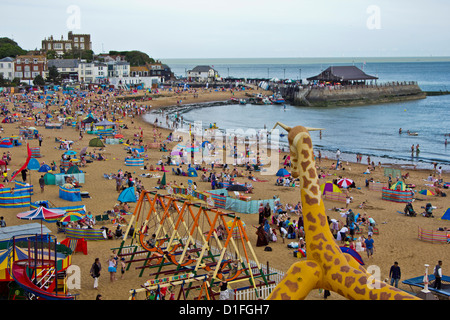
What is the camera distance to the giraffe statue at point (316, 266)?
9125 mm

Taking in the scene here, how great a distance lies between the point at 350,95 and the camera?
92875mm

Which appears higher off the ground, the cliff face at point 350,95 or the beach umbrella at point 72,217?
the cliff face at point 350,95

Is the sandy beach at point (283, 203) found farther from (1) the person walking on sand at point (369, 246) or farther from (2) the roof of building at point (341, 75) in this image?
(2) the roof of building at point (341, 75)

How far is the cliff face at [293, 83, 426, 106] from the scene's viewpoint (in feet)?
296

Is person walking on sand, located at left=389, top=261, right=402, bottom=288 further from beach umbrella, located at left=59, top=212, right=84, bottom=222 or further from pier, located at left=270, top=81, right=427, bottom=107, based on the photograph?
pier, located at left=270, top=81, right=427, bottom=107

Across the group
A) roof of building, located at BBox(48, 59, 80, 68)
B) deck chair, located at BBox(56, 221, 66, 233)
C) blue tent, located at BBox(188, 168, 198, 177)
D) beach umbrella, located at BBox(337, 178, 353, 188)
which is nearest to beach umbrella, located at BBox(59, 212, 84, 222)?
deck chair, located at BBox(56, 221, 66, 233)

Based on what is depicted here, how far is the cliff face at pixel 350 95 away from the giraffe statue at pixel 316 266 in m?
81.0

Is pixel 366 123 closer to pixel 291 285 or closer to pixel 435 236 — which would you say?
pixel 435 236

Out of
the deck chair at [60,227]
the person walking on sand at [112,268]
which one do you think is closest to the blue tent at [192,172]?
the deck chair at [60,227]

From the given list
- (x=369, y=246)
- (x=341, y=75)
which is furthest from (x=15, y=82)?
(x=369, y=246)

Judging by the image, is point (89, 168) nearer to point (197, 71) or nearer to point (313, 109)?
point (313, 109)

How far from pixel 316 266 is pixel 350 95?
284 ft

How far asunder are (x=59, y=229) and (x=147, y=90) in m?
85.3

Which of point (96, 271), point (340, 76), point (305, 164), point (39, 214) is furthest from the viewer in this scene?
point (340, 76)
